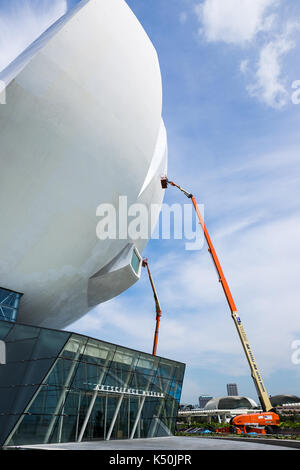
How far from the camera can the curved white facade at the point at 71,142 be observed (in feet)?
60.5

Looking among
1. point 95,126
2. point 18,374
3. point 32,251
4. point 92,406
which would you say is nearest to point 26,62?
point 95,126

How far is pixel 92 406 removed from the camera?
19.4 m

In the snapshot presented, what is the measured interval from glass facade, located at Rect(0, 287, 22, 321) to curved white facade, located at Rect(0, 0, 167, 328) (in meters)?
0.40

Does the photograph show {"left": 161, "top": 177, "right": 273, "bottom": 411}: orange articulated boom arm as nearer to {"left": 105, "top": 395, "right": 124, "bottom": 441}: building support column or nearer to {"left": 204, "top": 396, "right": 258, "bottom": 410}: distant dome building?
Answer: {"left": 105, "top": 395, "right": 124, "bottom": 441}: building support column

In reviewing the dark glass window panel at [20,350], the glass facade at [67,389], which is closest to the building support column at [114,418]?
the glass facade at [67,389]

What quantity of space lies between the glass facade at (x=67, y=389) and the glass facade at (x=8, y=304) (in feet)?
9.58

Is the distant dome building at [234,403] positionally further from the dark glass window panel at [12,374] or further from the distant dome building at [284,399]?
the dark glass window panel at [12,374]

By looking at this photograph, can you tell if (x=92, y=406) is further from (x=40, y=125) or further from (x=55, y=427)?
(x=40, y=125)

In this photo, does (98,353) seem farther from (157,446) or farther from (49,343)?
(157,446)
